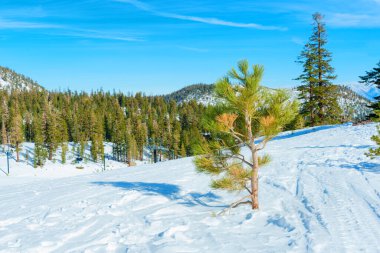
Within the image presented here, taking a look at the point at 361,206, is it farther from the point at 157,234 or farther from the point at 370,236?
the point at 157,234

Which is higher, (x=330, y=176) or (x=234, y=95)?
(x=234, y=95)

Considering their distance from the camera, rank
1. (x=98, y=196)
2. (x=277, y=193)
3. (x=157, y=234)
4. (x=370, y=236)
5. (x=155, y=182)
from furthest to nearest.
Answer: (x=155, y=182) → (x=98, y=196) → (x=277, y=193) → (x=157, y=234) → (x=370, y=236)

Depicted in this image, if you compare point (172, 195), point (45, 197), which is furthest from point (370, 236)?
point (45, 197)

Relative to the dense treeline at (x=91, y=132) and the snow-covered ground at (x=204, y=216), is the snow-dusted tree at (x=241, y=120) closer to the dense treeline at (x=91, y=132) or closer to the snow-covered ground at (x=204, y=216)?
the snow-covered ground at (x=204, y=216)

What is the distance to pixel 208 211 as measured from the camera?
10461 mm

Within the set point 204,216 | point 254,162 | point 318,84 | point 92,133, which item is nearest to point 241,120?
point 254,162

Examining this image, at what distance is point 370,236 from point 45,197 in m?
13.4

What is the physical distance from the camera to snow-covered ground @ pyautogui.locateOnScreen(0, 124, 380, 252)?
741 centimetres

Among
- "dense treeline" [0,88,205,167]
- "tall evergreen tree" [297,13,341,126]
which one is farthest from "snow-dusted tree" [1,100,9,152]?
"tall evergreen tree" [297,13,341,126]

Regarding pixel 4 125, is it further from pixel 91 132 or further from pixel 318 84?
pixel 318 84

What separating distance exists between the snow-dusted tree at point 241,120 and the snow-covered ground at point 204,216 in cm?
145

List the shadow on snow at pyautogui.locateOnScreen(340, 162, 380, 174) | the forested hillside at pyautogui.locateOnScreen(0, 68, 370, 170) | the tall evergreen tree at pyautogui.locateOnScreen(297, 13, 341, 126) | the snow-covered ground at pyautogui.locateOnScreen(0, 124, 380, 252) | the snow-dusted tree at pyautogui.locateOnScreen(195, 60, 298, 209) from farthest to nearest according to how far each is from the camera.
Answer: the forested hillside at pyautogui.locateOnScreen(0, 68, 370, 170)
the tall evergreen tree at pyautogui.locateOnScreen(297, 13, 341, 126)
the shadow on snow at pyautogui.locateOnScreen(340, 162, 380, 174)
the snow-dusted tree at pyautogui.locateOnScreen(195, 60, 298, 209)
the snow-covered ground at pyautogui.locateOnScreen(0, 124, 380, 252)

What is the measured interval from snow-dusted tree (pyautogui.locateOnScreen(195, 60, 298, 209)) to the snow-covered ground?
1454mm

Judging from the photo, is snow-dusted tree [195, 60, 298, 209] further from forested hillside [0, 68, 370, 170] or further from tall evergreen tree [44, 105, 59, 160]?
tall evergreen tree [44, 105, 59, 160]
